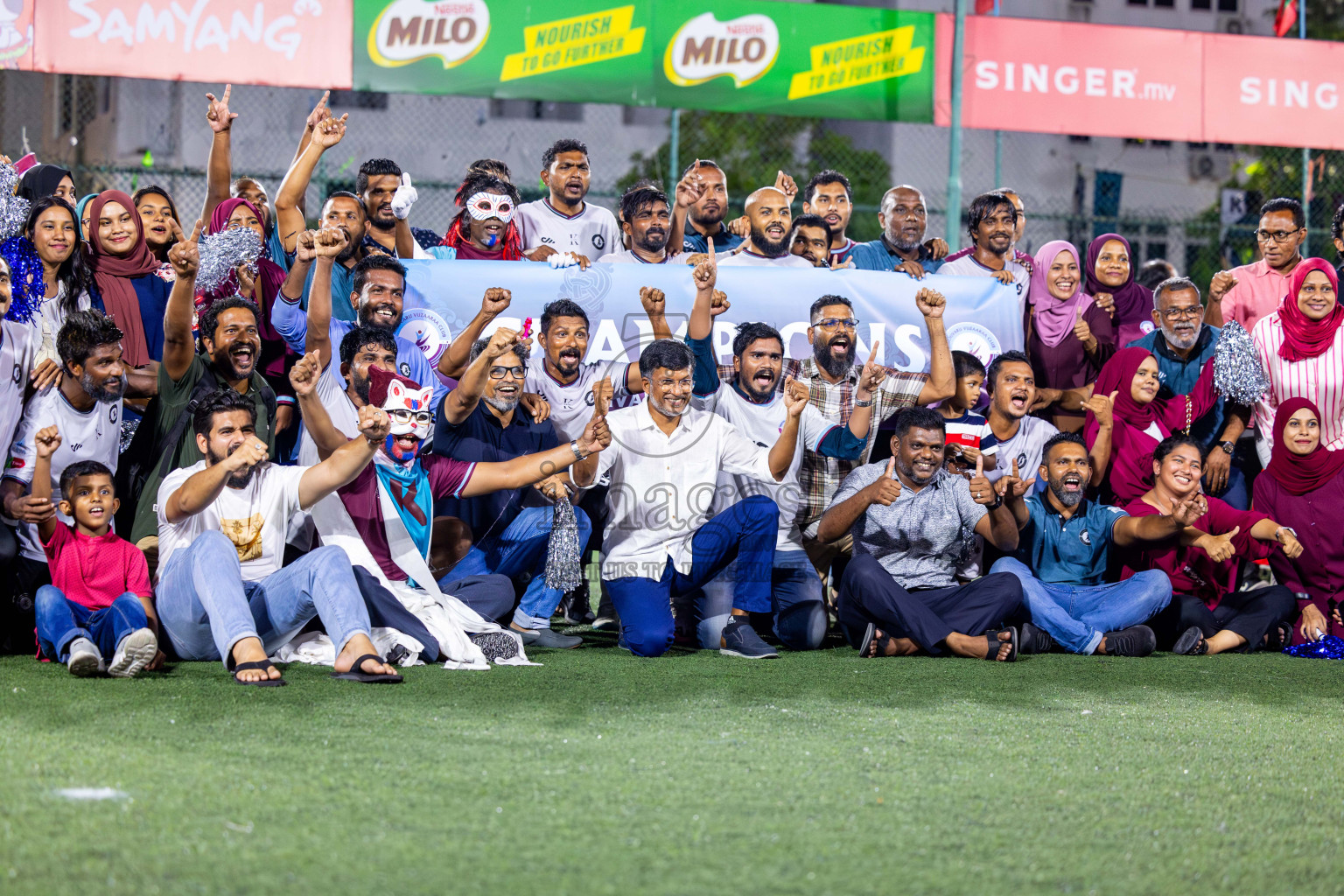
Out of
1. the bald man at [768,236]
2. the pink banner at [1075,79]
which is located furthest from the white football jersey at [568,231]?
the pink banner at [1075,79]

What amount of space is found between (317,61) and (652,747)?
21.2 feet

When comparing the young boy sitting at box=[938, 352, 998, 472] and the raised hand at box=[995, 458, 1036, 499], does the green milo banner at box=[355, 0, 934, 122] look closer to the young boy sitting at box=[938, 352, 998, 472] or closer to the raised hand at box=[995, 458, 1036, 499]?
the young boy sitting at box=[938, 352, 998, 472]

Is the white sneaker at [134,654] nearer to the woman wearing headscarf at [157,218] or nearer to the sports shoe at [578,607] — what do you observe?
the woman wearing headscarf at [157,218]

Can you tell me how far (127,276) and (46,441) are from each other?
126cm

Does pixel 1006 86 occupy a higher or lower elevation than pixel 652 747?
higher

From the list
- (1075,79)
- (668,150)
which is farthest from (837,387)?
(668,150)

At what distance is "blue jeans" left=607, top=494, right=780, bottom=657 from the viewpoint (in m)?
6.08

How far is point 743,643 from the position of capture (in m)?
6.03

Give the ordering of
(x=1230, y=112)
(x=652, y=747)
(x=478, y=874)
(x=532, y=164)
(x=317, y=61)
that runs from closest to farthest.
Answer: (x=478, y=874)
(x=652, y=747)
(x=317, y=61)
(x=1230, y=112)
(x=532, y=164)

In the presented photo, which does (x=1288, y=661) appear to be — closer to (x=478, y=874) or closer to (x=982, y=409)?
(x=982, y=409)

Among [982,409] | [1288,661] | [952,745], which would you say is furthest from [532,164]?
→ [952,745]

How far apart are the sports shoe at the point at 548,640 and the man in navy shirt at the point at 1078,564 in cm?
196

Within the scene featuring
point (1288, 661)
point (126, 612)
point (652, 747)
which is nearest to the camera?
point (652, 747)

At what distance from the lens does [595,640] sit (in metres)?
6.45
